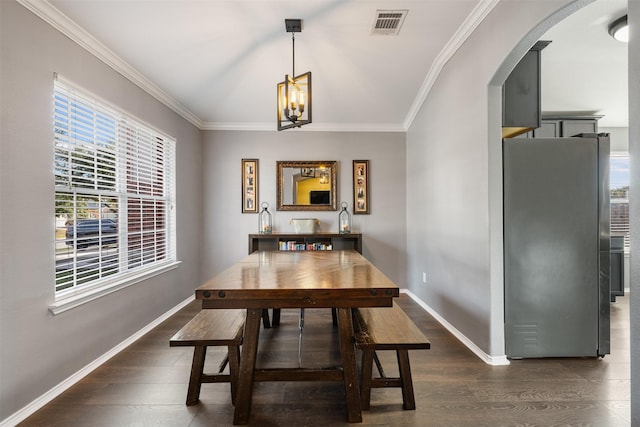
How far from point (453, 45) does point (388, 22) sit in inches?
29.6

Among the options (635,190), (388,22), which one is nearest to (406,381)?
(635,190)

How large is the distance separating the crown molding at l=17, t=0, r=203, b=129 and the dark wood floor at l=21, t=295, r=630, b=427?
2.45 meters

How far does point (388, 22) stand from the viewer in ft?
7.79

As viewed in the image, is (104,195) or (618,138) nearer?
(104,195)

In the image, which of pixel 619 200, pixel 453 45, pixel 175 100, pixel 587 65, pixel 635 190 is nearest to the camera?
pixel 635 190

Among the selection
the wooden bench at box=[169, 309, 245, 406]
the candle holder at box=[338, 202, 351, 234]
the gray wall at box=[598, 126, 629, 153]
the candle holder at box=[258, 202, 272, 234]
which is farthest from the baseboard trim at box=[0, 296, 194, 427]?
the gray wall at box=[598, 126, 629, 153]

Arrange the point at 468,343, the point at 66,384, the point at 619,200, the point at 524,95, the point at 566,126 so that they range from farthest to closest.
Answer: the point at 619,200
the point at 566,126
the point at 468,343
the point at 524,95
the point at 66,384

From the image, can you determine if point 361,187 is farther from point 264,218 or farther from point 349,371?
point 349,371

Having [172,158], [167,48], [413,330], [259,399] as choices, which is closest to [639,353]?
[413,330]

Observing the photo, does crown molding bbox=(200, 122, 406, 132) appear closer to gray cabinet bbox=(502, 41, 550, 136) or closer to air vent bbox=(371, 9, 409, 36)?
air vent bbox=(371, 9, 409, 36)

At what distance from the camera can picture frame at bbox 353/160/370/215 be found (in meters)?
4.50

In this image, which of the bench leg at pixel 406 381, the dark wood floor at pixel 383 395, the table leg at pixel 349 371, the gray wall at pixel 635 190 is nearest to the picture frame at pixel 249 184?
the dark wood floor at pixel 383 395

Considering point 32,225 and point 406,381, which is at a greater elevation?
point 32,225

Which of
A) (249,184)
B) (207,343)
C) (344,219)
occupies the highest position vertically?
(249,184)
